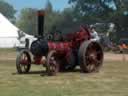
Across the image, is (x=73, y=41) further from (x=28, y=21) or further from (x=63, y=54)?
(x=28, y=21)

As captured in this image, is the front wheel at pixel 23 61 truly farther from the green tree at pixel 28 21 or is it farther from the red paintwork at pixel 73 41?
the green tree at pixel 28 21

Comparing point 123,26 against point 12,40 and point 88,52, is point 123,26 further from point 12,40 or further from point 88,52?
point 88,52

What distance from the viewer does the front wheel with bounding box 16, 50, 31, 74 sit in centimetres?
1889

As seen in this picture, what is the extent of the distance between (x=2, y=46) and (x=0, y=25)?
314 centimetres

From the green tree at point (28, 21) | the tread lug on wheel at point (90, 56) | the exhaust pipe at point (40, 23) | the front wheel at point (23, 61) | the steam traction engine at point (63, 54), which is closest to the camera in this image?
the steam traction engine at point (63, 54)

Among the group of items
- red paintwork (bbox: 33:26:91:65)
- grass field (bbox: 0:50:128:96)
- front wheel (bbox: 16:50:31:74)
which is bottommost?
grass field (bbox: 0:50:128:96)

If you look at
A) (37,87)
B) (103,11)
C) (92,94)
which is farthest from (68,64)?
(103,11)

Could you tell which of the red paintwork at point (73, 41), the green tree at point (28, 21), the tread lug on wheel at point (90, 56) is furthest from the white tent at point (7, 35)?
the green tree at point (28, 21)

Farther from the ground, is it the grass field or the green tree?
the green tree

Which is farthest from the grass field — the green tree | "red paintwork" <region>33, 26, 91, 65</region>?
the green tree

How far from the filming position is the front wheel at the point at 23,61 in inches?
744

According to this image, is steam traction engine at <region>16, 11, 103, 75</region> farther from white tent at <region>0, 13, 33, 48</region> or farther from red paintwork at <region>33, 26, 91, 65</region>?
white tent at <region>0, 13, 33, 48</region>

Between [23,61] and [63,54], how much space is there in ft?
4.68

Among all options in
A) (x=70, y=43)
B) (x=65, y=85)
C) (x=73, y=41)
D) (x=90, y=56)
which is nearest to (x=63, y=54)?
(x=70, y=43)
